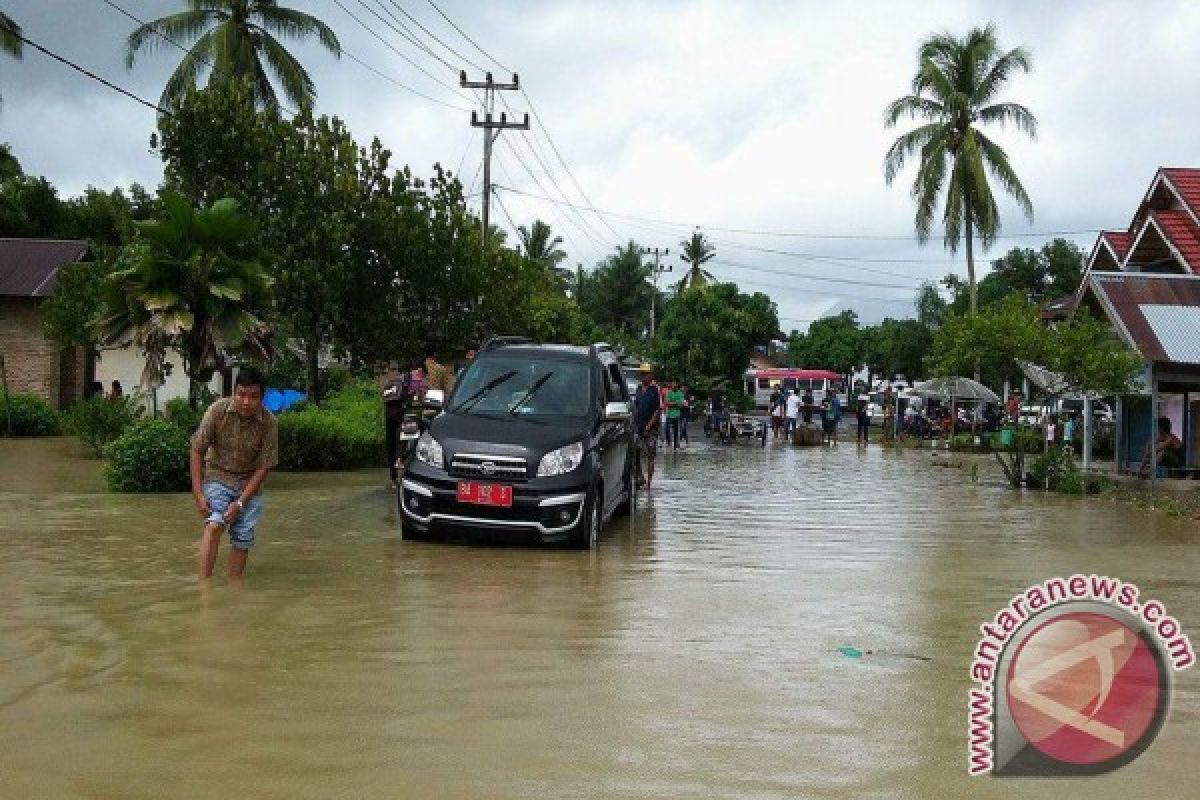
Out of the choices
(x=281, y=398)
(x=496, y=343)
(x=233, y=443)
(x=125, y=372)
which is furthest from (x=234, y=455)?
(x=125, y=372)

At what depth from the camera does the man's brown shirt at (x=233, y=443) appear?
29.5 ft

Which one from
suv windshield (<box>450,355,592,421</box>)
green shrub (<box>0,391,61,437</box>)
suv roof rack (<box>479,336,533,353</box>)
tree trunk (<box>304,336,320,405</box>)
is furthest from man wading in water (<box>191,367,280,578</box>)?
green shrub (<box>0,391,61,437</box>)

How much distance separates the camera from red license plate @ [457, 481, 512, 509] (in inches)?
436

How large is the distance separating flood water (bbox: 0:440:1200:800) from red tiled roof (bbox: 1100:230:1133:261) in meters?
18.2

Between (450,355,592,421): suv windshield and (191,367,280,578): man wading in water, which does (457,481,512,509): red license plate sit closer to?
(450,355,592,421): suv windshield

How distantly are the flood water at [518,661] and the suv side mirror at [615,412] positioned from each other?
1235 mm

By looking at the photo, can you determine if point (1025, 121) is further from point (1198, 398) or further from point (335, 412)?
point (335, 412)

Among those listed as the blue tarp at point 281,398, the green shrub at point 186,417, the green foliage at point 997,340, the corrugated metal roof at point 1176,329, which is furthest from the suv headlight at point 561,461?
the blue tarp at point 281,398

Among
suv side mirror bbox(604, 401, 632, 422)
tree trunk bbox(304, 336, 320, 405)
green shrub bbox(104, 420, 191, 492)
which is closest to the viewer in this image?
suv side mirror bbox(604, 401, 632, 422)

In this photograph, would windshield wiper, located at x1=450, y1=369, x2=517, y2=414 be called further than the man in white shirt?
No

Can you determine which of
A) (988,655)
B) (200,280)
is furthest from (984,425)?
(988,655)

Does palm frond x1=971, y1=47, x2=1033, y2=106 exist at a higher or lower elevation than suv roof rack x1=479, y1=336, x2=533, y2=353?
higher

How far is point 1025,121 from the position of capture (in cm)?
4181

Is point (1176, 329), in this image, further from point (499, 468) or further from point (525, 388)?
point (499, 468)
